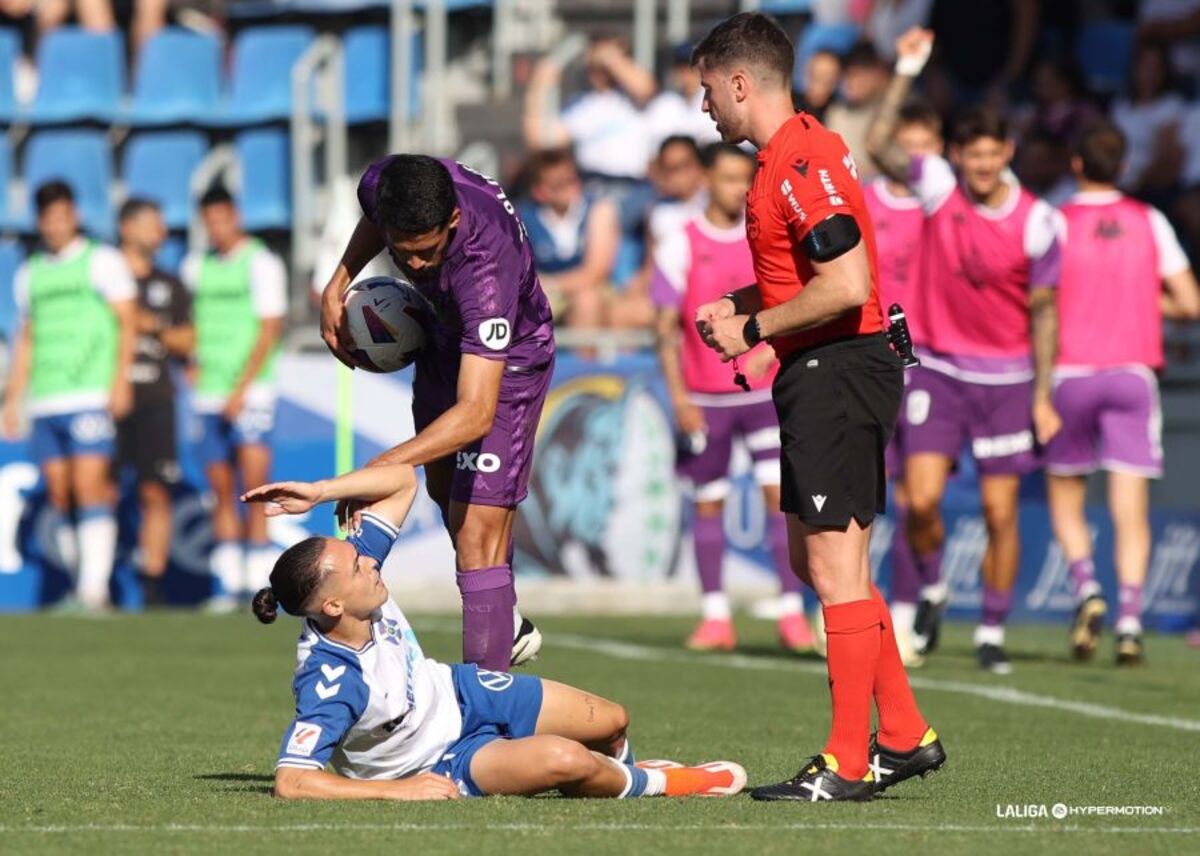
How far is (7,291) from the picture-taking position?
20625 mm

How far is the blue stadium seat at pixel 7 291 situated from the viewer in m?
20.5

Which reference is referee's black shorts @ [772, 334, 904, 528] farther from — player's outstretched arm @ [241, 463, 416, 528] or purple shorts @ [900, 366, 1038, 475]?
purple shorts @ [900, 366, 1038, 475]

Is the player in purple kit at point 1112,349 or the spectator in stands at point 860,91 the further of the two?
the spectator in stands at point 860,91

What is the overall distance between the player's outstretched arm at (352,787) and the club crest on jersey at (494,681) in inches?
13.1

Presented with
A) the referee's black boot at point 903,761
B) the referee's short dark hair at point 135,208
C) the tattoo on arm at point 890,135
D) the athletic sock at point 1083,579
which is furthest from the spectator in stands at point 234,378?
the referee's black boot at point 903,761

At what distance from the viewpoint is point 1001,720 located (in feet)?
30.3

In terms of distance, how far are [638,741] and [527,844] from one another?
276cm

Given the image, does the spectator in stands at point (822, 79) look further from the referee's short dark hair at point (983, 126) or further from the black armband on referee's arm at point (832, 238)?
the black armband on referee's arm at point (832, 238)

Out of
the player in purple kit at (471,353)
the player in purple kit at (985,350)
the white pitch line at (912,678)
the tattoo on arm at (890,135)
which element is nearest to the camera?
the player in purple kit at (471,353)

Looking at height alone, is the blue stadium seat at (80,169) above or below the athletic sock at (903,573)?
above

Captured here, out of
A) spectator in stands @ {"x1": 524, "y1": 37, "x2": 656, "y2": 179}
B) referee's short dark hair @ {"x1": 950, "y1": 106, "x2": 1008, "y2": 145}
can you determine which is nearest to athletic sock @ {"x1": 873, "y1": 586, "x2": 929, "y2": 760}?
referee's short dark hair @ {"x1": 950, "y1": 106, "x2": 1008, "y2": 145}

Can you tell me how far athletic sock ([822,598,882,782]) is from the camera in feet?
21.9

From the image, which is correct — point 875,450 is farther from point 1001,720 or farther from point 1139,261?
point 1139,261

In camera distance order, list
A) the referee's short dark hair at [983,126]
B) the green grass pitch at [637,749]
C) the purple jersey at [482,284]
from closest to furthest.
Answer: the green grass pitch at [637,749] → the purple jersey at [482,284] → the referee's short dark hair at [983,126]
